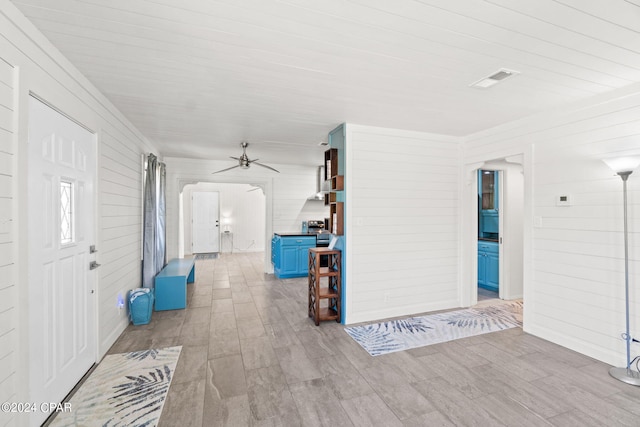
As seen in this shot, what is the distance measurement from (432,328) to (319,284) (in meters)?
1.48

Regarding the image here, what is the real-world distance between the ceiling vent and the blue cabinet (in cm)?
448

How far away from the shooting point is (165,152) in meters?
5.81

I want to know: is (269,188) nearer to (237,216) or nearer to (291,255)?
(291,255)

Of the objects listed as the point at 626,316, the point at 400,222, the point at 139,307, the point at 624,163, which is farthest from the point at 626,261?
the point at 139,307

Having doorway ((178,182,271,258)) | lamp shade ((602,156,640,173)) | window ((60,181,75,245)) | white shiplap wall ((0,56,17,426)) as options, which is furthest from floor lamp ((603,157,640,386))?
doorway ((178,182,271,258))

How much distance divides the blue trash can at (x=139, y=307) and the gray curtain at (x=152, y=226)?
0.50m

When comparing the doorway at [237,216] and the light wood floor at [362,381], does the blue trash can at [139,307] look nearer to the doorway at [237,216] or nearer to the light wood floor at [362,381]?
the light wood floor at [362,381]

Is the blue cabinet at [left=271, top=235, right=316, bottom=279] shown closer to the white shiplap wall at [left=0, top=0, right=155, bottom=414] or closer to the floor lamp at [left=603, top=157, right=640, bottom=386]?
the white shiplap wall at [left=0, top=0, right=155, bottom=414]

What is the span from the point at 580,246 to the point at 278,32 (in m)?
3.46

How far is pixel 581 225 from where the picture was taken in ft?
9.89

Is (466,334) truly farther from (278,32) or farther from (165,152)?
(165,152)

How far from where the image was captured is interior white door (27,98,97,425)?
1.88 m

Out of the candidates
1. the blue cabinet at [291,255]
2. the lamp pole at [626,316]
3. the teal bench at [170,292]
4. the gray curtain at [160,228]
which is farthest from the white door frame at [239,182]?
the lamp pole at [626,316]

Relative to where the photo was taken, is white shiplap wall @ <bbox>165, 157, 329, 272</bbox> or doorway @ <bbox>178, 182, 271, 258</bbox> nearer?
white shiplap wall @ <bbox>165, 157, 329, 272</bbox>
